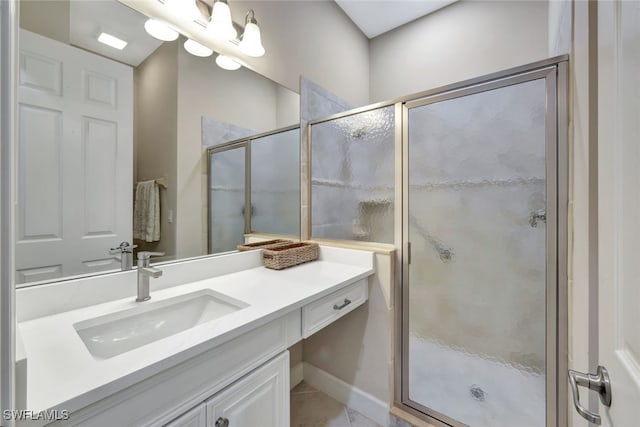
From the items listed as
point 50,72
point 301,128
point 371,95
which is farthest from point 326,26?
point 50,72

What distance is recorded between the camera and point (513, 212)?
1139mm

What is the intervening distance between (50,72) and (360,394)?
1.96 meters

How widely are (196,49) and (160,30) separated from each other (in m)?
0.16

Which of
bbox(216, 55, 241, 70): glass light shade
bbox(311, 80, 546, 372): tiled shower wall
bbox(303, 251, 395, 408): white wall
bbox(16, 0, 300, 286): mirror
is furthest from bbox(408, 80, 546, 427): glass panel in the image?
bbox(16, 0, 300, 286): mirror

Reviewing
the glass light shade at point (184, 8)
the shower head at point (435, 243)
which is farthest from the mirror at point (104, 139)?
the shower head at point (435, 243)

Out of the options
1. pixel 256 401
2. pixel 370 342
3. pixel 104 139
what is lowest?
pixel 370 342

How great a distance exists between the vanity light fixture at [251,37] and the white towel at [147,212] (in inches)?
33.6

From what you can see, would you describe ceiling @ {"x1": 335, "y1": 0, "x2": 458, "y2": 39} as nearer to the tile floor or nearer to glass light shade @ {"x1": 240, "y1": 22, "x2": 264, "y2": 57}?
glass light shade @ {"x1": 240, "y1": 22, "x2": 264, "y2": 57}

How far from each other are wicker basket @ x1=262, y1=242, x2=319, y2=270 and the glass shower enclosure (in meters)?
0.28

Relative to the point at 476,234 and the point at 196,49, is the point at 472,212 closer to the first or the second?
the point at 476,234

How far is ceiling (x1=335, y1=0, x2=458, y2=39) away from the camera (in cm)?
201

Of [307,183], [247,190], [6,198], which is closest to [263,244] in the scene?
[247,190]

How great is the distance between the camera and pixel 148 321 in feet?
3.02

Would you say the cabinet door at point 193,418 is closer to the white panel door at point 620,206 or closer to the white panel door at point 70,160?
the white panel door at point 70,160
